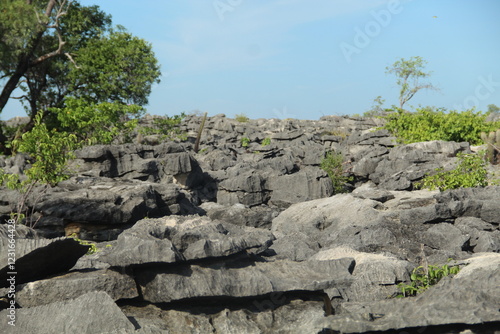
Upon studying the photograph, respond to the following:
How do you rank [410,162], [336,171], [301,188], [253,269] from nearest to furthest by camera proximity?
[253,269] < [301,188] < [410,162] < [336,171]

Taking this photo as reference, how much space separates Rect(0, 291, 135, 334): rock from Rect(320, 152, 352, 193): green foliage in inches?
653

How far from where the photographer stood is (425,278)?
25.6 ft

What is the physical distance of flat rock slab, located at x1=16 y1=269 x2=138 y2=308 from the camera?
6270 mm

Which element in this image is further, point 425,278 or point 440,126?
point 440,126

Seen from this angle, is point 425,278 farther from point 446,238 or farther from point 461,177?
point 461,177

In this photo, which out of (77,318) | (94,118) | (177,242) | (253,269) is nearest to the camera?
(77,318)

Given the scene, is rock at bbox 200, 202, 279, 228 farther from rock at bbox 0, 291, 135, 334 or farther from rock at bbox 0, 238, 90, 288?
rock at bbox 0, 291, 135, 334

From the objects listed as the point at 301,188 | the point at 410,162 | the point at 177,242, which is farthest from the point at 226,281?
the point at 410,162

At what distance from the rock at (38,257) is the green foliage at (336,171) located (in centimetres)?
1597

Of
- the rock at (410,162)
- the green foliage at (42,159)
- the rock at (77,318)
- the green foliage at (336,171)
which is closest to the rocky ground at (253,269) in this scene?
the rock at (77,318)

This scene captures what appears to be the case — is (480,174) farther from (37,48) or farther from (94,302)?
(37,48)

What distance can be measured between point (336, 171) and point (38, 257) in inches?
687
